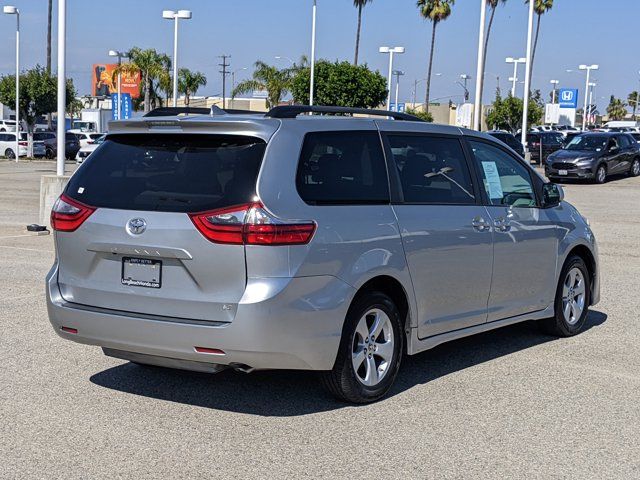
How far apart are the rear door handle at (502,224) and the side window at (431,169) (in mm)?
274

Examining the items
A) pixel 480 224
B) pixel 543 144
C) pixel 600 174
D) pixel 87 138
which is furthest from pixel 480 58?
pixel 480 224

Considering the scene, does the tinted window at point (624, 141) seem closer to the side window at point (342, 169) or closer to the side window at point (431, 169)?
the side window at point (431, 169)

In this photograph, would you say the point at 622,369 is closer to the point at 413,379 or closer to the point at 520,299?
the point at 520,299

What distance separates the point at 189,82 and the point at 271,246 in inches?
3552

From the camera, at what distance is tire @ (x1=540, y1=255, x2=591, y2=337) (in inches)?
322

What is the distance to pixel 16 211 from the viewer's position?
2050 centimetres

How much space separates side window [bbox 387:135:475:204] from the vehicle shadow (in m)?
1.27

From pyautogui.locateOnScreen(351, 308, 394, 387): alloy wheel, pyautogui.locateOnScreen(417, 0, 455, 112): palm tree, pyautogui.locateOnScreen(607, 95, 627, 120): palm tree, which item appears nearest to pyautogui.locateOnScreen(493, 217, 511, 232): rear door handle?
pyautogui.locateOnScreen(351, 308, 394, 387): alloy wheel

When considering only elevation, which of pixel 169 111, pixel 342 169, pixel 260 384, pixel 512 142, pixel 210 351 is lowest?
pixel 260 384

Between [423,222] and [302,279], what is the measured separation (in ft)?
4.23

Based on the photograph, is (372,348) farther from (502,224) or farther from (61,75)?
(61,75)

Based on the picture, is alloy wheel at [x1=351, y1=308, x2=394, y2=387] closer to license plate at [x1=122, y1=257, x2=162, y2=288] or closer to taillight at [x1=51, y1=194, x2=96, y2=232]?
license plate at [x1=122, y1=257, x2=162, y2=288]

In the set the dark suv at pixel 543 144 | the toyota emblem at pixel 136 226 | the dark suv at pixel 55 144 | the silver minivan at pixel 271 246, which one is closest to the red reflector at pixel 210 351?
the silver minivan at pixel 271 246

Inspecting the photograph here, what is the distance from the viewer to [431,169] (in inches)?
268
